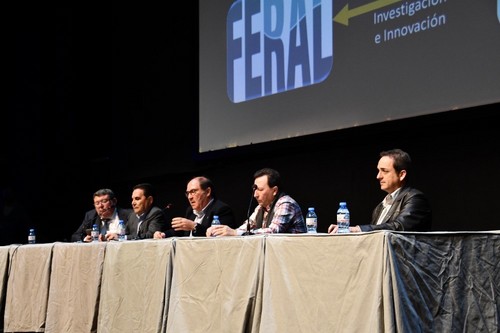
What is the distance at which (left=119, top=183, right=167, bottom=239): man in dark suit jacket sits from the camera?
451cm

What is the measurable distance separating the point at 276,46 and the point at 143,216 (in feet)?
4.91

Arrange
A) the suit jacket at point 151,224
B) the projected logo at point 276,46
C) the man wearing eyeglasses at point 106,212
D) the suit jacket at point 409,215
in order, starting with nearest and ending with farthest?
the suit jacket at point 409,215
the suit jacket at point 151,224
the projected logo at point 276,46
the man wearing eyeglasses at point 106,212

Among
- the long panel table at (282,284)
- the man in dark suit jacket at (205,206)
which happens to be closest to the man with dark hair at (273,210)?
the man in dark suit jacket at (205,206)

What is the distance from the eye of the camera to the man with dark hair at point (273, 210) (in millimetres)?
3691

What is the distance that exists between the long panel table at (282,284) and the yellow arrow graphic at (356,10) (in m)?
2.08

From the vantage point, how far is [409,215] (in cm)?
300

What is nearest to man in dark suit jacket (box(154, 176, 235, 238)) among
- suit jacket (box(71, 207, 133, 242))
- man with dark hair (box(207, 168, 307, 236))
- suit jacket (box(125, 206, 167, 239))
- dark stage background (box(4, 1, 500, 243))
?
suit jacket (box(125, 206, 167, 239))

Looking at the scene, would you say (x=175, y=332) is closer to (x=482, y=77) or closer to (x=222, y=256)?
(x=222, y=256)

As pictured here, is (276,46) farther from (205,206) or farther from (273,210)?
(273,210)

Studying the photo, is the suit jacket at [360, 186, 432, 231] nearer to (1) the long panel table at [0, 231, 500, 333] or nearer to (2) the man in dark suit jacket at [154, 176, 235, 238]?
(1) the long panel table at [0, 231, 500, 333]

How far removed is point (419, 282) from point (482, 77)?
1.89 metres

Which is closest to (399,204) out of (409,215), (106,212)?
(409,215)

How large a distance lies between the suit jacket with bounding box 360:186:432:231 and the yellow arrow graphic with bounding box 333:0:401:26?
1.54 m

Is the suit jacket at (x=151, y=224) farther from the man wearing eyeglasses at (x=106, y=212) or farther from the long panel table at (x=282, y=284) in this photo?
the long panel table at (x=282, y=284)
